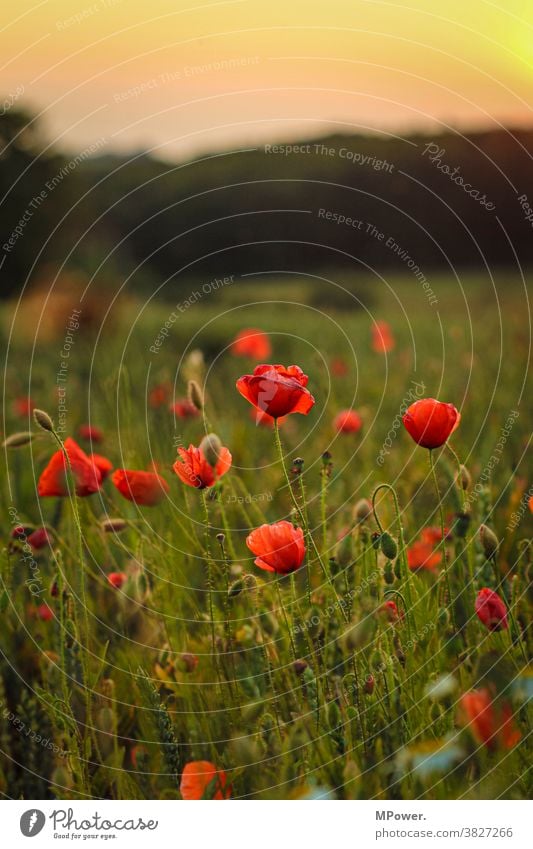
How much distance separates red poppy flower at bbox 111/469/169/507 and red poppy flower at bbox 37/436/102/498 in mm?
32

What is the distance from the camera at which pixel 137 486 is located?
1.19 metres

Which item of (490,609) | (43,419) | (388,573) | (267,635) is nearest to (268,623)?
(267,635)

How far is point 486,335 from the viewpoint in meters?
2.97

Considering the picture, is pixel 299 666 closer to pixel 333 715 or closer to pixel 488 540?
pixel 333 715

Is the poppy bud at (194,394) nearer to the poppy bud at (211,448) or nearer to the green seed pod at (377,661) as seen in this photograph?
the poppy bud at (211,448)

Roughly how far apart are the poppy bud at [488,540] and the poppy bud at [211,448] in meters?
0.34

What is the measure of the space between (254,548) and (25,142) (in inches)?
89.5

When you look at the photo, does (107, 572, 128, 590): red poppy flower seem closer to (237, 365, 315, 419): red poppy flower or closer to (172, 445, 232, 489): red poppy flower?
(172, 445, 232, 489): red poppy flower

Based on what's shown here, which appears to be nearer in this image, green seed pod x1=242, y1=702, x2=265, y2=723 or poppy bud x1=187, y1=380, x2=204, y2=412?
green seed pod x1=242, y1=702, x2=265, y2=723

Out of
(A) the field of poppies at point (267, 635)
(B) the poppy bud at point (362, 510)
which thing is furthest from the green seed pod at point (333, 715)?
(B) the poppy bud at point (362, 510)

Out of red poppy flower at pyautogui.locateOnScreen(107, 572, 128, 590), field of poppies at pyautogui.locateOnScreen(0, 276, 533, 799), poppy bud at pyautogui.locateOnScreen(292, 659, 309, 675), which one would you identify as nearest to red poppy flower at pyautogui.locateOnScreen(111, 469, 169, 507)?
field of poppies at pyautogui.locateOnScreen(0, 276, 533, 799)

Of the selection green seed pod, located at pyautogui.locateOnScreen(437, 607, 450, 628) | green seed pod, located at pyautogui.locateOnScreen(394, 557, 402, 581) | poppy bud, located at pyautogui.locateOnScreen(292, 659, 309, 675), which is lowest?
poppy bud, located at pyautogui.locateOnScreen(292, 659, 309, 675)

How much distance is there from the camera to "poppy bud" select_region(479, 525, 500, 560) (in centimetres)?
103
